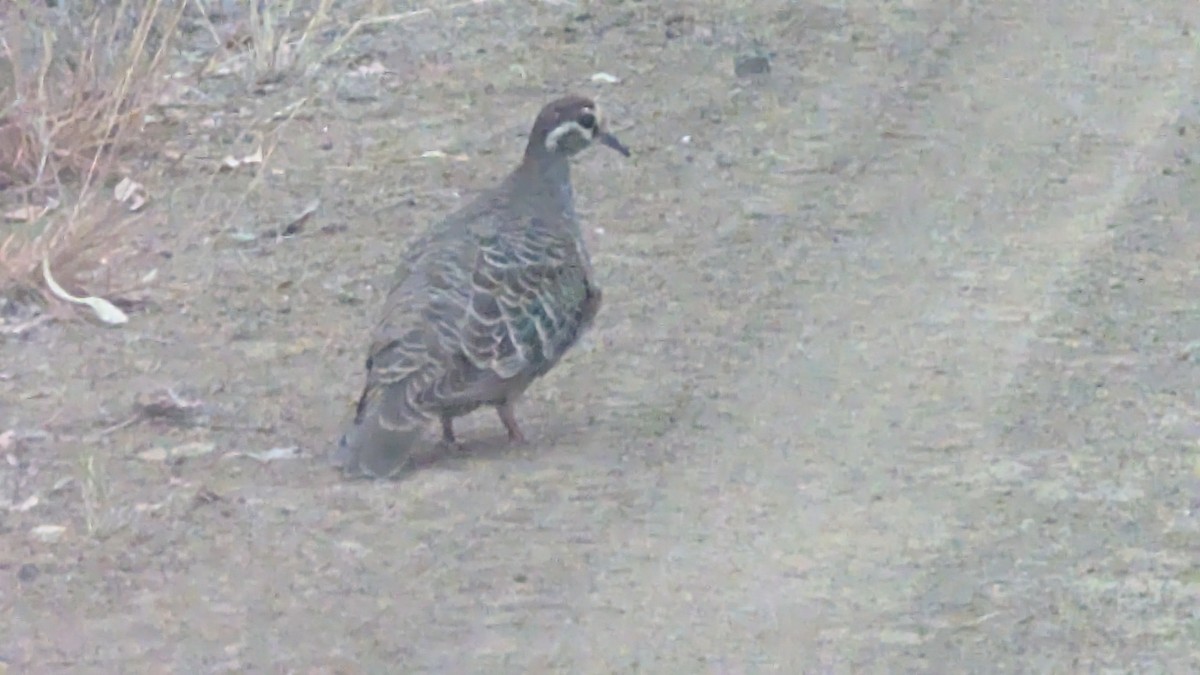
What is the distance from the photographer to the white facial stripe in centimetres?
698

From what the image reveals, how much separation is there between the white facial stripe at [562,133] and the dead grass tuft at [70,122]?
6.03 ft

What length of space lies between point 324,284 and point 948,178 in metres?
2.44

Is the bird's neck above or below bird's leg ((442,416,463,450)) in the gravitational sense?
above

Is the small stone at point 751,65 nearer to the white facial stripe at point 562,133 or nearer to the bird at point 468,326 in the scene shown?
the white facial stripe at point 562,133

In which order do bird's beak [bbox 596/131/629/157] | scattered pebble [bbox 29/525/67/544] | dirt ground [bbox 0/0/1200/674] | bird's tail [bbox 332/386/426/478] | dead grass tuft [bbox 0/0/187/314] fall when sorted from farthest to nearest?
dead grass tuft [bbox 0/0/187/314] < bird's beak [bbox 596/131/629/157] < bird's tail [bbox 332/386/426/478] < scattered pebble [bbox 29/525/67/544] < dirt ground [bbox 0/0/1200/674]

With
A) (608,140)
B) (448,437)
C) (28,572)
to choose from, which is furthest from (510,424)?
(28,572)

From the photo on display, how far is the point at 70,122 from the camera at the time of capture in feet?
28.7

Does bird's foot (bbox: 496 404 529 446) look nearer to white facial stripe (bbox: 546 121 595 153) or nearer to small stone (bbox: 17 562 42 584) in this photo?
white facial stripe (bbox: 546 121 595 153)

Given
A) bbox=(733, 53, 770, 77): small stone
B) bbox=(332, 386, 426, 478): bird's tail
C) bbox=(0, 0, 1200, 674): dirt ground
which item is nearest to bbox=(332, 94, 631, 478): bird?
bbox=(332, 386, 426, 478): bird's tail

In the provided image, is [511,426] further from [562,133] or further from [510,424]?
[562,133]

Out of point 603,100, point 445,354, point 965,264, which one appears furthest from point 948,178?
point 445,354

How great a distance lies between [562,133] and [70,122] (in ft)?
8.58

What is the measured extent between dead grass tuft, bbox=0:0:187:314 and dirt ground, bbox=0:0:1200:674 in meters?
0.27

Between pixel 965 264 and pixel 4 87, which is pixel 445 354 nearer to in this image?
pixel 965 264
